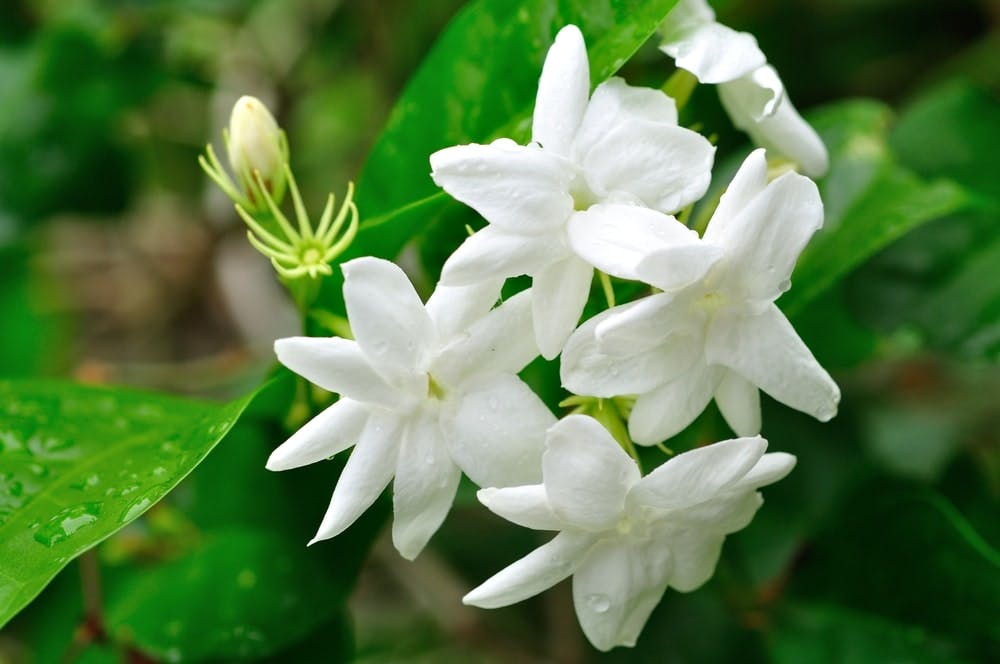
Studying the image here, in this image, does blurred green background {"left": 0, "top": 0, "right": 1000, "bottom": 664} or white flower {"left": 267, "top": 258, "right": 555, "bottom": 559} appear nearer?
white flower {"left": 267, "top": 258, "right": 555, "bottom": 559}

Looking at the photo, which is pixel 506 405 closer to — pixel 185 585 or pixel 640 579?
pixel 640 579

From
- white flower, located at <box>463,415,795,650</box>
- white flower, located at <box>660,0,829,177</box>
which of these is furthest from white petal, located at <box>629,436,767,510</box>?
white flower, located at <box>660,0,829,177</box>

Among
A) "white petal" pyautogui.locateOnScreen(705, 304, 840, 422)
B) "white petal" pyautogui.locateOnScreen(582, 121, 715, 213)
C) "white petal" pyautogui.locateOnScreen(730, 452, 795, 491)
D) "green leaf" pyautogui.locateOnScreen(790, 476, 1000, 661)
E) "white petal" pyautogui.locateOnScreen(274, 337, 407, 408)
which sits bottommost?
"green leaf" pyautogui.locateOnScreen(790, 476, 1000, 661)

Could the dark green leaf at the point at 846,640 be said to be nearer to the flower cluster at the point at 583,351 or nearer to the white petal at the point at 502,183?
the flower cluster at the point at 583,351

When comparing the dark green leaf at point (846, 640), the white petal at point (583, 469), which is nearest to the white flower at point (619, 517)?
the white petal at point (583, 469)

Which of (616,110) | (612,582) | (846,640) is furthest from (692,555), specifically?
(846,640)

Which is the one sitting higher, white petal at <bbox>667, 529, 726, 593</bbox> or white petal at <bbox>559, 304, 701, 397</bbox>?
white petal at <bbox>559, 304, 701, 397</bbox>

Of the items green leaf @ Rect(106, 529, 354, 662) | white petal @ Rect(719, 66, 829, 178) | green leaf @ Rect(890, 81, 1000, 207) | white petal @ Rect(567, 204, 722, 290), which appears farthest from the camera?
green leaf @ Rect(890, 81, 1000, 207)

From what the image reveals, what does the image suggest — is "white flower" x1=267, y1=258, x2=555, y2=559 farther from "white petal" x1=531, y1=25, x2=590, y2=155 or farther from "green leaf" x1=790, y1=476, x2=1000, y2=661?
"green leaf" x1=790, y1=476, x2=1000, y2=661

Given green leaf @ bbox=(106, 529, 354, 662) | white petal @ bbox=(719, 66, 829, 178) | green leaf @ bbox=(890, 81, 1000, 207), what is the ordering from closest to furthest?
white petal @ bbox=(719, 66, 829, 178)
green leaf @ bbox=(106, 529, 354, 662)
green leaf @ bbox=(890, 81, 1000, 207)

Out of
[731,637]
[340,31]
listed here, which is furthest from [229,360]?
[731,637]
